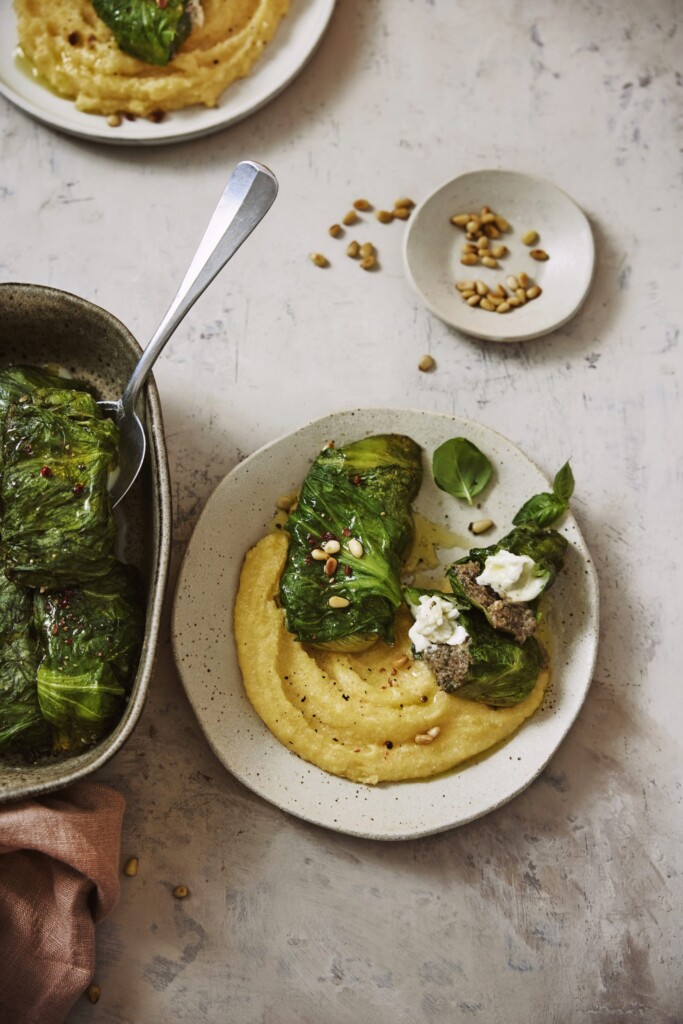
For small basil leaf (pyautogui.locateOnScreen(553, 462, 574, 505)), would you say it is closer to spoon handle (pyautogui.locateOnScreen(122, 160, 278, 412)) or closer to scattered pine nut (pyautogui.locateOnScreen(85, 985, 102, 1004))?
spoon handle (pyautogui.locateOnScreen(122, 160, 278, 412))

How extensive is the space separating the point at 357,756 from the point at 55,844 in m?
A: 1.40

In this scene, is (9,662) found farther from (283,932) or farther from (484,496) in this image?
(484,496)

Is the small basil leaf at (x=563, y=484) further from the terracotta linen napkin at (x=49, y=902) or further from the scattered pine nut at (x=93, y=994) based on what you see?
the scattered pine nut at (x=93, y=994)

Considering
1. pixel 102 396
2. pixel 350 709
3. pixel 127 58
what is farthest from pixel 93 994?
→ pixel 127 58

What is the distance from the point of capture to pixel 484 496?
176 inches

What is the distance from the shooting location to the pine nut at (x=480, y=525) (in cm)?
445

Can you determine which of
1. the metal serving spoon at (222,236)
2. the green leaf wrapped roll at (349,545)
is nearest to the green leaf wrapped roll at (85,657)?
the green leaf wrapped roll at (349,545)

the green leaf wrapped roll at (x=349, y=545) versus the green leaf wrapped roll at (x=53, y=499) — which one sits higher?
the green leaf wrapped roll at (x=53, y=499)

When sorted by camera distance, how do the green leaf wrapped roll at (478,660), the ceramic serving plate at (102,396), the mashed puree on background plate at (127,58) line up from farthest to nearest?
the mashed puree on background plate at (127,58), the green leaf wrapped roll at (478,660), the ceramic serving plate at (102,396)

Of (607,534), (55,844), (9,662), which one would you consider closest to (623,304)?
(607,534)

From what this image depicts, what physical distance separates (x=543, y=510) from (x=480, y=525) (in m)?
0.33

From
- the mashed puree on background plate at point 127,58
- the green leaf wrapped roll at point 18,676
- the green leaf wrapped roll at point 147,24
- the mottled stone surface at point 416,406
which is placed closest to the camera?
the green leaf wrapped roll at point 18,676

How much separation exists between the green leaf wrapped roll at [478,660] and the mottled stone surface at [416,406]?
2.21 ft

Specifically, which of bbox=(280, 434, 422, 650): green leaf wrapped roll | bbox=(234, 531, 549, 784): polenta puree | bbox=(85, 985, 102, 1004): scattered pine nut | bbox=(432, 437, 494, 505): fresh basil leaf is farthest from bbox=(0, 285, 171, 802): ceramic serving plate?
bbox=(432, 437, 494, 505): fresh basil leaf
